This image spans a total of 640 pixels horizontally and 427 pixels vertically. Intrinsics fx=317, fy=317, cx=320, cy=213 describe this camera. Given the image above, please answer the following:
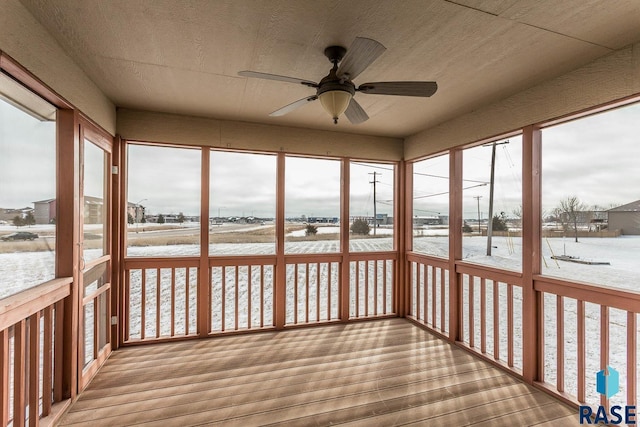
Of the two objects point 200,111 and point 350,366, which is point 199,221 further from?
point 350,366

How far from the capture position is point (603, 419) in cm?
220

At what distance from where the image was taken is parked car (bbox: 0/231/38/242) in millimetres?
1759

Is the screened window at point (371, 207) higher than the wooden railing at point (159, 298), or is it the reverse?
the screened window at point (371, 207)

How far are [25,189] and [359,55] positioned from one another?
2.14 m

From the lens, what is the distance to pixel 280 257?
3.93 metres

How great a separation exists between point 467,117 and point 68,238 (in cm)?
377

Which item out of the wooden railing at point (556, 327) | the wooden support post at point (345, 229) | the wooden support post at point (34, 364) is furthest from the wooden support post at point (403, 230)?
the wooden support post at point (34, 364)

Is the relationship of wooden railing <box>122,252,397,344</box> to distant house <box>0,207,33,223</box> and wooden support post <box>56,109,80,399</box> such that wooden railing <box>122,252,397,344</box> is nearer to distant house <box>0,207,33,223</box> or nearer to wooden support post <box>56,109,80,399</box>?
wooden support post <box>56,109,80,399</box>

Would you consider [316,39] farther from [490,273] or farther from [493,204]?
[490,273]

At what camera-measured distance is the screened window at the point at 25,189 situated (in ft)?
5.66

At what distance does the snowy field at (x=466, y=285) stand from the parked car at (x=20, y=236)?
9 centimetres

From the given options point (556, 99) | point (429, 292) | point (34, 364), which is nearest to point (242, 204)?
point (34, 364)

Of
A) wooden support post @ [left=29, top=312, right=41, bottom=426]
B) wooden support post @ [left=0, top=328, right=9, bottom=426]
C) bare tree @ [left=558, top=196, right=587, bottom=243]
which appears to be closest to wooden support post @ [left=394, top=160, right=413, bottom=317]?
bare tree @ [left=558, top=196, right=587, bottom=243]

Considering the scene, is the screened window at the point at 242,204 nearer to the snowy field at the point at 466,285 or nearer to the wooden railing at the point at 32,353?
the snowy field at the point at 466,285
